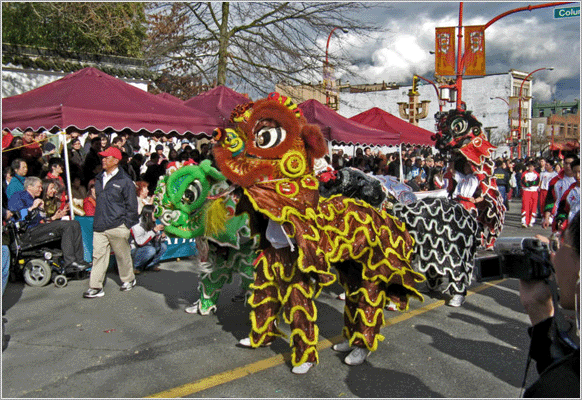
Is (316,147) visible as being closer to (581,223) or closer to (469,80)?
(581,223)

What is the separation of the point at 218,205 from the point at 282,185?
4.09ft

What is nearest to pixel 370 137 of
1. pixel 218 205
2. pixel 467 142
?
pixel 467 142

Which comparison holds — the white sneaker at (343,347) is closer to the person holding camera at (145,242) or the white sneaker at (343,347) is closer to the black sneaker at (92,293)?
the black sneaker at (92,293)

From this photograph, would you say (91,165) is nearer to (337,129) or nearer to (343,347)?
(337,129)

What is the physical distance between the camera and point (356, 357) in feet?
14.3

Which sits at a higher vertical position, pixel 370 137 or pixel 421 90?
pixel 421 90

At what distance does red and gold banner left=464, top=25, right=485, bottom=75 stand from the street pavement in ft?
34.6

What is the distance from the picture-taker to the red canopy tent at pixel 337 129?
36.9ft

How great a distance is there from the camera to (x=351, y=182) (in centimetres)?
514

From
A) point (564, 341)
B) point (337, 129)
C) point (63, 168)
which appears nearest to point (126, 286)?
point (63, 168)

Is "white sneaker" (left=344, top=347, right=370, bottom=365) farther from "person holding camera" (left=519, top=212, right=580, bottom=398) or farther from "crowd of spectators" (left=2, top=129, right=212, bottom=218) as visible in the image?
"crowd of spectators" (left=2, top=129, right=212, bottom=218)

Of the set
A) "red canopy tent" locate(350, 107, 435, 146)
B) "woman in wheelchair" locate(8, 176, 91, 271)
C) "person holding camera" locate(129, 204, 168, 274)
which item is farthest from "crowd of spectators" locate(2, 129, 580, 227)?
"red canopy tent" locate(350, 107, 435, 146)

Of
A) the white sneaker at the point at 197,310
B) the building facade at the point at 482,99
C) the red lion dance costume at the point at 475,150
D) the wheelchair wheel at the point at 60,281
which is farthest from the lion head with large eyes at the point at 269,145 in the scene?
the building facade at the point at 482,99

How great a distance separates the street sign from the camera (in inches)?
453
